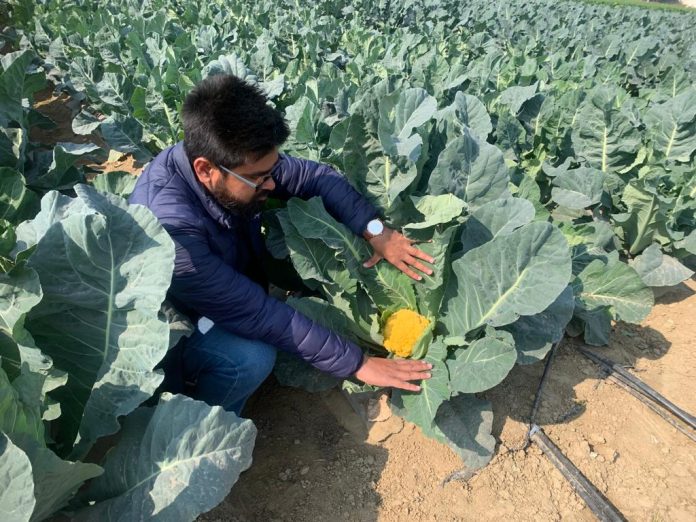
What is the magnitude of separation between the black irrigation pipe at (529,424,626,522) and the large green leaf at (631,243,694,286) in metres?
1.41

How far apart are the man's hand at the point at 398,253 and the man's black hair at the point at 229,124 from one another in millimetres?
794

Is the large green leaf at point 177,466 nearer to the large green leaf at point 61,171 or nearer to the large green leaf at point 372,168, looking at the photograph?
the large green leaf at point 372,168

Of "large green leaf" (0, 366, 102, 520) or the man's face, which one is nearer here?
"large green leaf" (0, 366, 102, 520)

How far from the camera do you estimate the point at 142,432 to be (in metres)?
1.63

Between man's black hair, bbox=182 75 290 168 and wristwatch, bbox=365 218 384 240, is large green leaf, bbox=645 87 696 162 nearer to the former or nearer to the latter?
wristwatch, bbox=365 218 384 240

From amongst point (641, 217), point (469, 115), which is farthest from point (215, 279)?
point (641, 217)

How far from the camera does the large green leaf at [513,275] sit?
186cm

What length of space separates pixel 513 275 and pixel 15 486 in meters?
1.69

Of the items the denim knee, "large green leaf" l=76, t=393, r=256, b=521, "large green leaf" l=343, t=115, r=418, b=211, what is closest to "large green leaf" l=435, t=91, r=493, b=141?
"large green leaf" l=343, t=115, r=418, b=211

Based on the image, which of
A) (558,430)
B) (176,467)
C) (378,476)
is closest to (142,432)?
(176,467)

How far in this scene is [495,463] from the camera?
2.27 m

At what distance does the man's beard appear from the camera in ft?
6.48

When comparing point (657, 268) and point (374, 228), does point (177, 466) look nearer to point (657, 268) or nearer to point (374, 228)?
point (374, 228)

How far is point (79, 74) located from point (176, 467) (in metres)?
5.24
